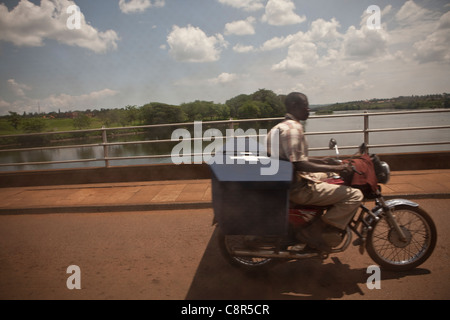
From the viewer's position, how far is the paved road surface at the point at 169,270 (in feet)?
8.73

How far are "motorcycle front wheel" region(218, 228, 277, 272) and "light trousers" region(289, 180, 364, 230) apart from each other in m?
0.72

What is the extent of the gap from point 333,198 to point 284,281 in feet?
3.20

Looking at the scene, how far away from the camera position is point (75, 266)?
3.31m

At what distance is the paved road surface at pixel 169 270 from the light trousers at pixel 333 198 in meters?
0.66

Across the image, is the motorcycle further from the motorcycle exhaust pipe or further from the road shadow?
the road shadow

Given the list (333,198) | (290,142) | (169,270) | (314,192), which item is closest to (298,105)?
(290,142)

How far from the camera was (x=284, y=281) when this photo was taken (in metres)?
2.83

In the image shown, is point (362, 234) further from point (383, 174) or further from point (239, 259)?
point (239, 259)

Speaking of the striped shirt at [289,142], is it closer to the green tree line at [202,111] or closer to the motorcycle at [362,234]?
the motorcycle at [362,234]

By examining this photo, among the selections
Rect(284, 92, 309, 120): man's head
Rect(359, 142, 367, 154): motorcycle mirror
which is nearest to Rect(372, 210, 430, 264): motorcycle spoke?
Rect(359, 142, 367, 154): motorcycle mirror

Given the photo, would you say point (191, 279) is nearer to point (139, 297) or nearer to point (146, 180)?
point (139, 297)

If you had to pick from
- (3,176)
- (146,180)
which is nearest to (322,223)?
(146,180)

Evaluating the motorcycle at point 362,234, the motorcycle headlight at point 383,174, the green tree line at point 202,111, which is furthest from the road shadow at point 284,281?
the green tree line at point 202,111

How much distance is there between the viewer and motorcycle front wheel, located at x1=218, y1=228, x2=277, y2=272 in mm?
2877
